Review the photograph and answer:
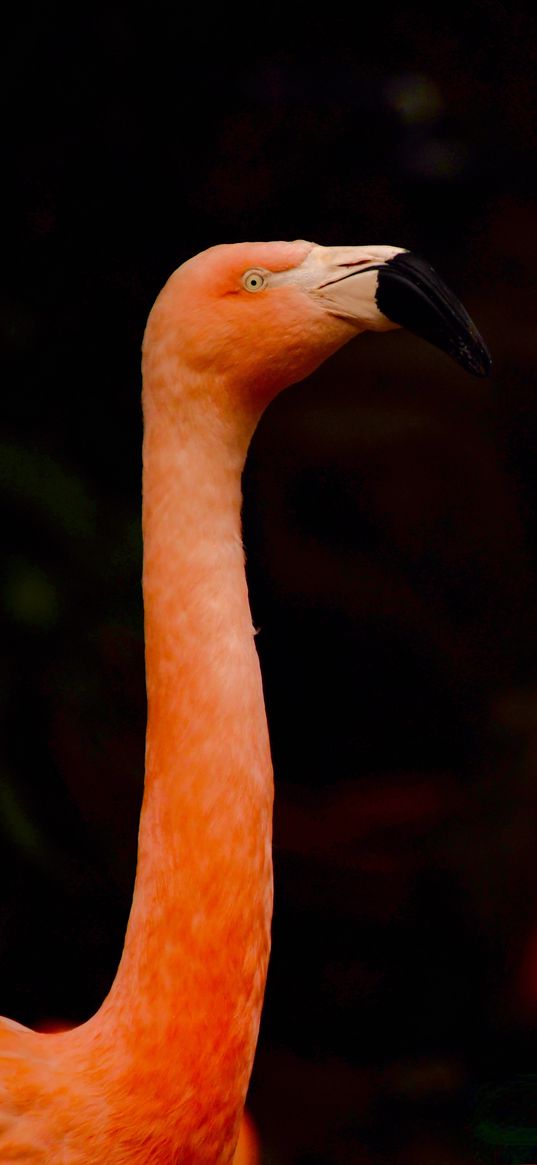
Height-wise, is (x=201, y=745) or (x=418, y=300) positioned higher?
(x=418, y=300)

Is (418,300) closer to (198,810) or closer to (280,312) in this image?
(280,312)

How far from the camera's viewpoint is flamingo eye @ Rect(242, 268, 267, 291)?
90 cm

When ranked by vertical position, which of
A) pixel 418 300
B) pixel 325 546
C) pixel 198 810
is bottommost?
pixel 198 810

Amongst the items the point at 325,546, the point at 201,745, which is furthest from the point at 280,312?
the point at 325,546

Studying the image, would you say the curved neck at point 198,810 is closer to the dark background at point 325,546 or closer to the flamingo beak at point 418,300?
the flamingo beak at point 418,300

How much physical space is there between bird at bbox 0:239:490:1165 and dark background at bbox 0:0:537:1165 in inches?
23.0

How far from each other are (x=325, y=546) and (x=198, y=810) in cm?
76

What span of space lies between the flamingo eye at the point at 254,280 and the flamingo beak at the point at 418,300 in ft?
0.26

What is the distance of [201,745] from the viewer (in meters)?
0.91

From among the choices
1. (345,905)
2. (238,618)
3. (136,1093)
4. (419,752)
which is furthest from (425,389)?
(136,1093)

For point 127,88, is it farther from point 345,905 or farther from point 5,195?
point 345,905

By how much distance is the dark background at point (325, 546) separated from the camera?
1442 mm

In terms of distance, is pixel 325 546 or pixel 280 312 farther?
pixel 325 546

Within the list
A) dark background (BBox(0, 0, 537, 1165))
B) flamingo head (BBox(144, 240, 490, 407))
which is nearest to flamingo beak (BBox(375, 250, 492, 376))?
flamingo head (BBox(144, 240, 490, 407))
